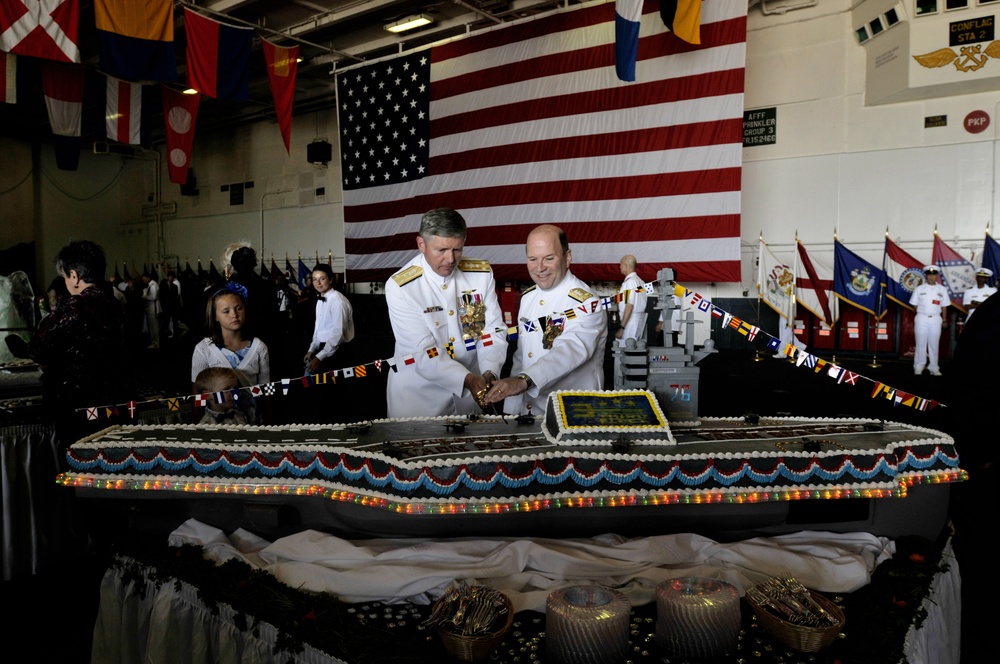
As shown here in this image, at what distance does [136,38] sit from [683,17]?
6222mm

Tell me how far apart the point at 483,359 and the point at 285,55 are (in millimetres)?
7701

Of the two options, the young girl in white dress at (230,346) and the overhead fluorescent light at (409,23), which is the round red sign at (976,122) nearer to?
the overhead fluorescent light at (409,23)

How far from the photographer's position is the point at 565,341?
312cm

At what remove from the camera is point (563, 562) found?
1814 millimetres

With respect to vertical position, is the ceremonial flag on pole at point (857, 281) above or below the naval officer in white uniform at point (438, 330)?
above

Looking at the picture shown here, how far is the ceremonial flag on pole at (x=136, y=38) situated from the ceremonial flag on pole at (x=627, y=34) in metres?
5.08

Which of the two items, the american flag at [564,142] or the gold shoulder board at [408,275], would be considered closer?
the gold shoulder board at [408,275]

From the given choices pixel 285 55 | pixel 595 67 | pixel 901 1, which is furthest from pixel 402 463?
pixel 901 1

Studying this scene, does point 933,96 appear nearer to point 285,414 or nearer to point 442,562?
point 285,414

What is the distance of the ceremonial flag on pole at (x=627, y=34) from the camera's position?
731cm

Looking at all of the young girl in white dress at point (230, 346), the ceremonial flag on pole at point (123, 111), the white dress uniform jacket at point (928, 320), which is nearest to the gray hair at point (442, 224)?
the young girl in white dress at point (230, 346)

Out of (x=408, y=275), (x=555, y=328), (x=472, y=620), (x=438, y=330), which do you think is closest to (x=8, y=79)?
(x=408, y=275)

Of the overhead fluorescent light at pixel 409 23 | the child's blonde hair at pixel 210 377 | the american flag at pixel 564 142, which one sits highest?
the overhead fluorescent light at pixel 409 23

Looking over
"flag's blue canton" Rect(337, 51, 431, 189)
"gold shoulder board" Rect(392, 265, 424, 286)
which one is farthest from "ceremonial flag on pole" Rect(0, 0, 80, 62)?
"gold shoulder board" Rect(392, 265, 424, 286)
